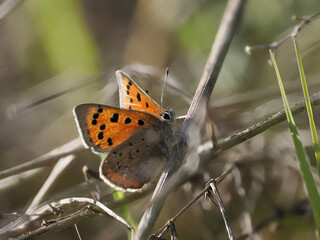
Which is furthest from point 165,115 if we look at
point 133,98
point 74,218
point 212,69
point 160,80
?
point 74,218

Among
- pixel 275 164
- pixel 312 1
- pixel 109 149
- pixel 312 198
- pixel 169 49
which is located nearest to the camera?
pixel 312 198

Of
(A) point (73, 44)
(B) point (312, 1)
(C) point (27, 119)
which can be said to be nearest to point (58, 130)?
(C) point (27, 119)

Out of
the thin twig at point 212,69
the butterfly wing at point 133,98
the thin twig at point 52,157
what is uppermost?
the thin twig at point 52,157

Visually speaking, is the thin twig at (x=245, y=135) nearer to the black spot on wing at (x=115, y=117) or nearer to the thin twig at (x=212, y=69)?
→ the thin twig at (x=212, y=69)

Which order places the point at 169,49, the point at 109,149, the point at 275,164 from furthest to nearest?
1. the point at 169,49
2. the point at 275,164
3. the point at 109,149

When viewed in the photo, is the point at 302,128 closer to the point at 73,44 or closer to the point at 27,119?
the point at 73,44

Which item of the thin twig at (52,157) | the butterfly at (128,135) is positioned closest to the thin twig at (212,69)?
the butterfly at (128,135)

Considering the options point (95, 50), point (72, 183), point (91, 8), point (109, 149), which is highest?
point (91, 8)

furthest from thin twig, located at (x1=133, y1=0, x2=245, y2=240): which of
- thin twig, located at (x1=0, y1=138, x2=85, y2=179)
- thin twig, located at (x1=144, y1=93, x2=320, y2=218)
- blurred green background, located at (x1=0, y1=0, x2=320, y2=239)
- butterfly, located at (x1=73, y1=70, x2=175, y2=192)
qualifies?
thin twig, located at (x1=0, y1=138, x2=85, y2=179)
